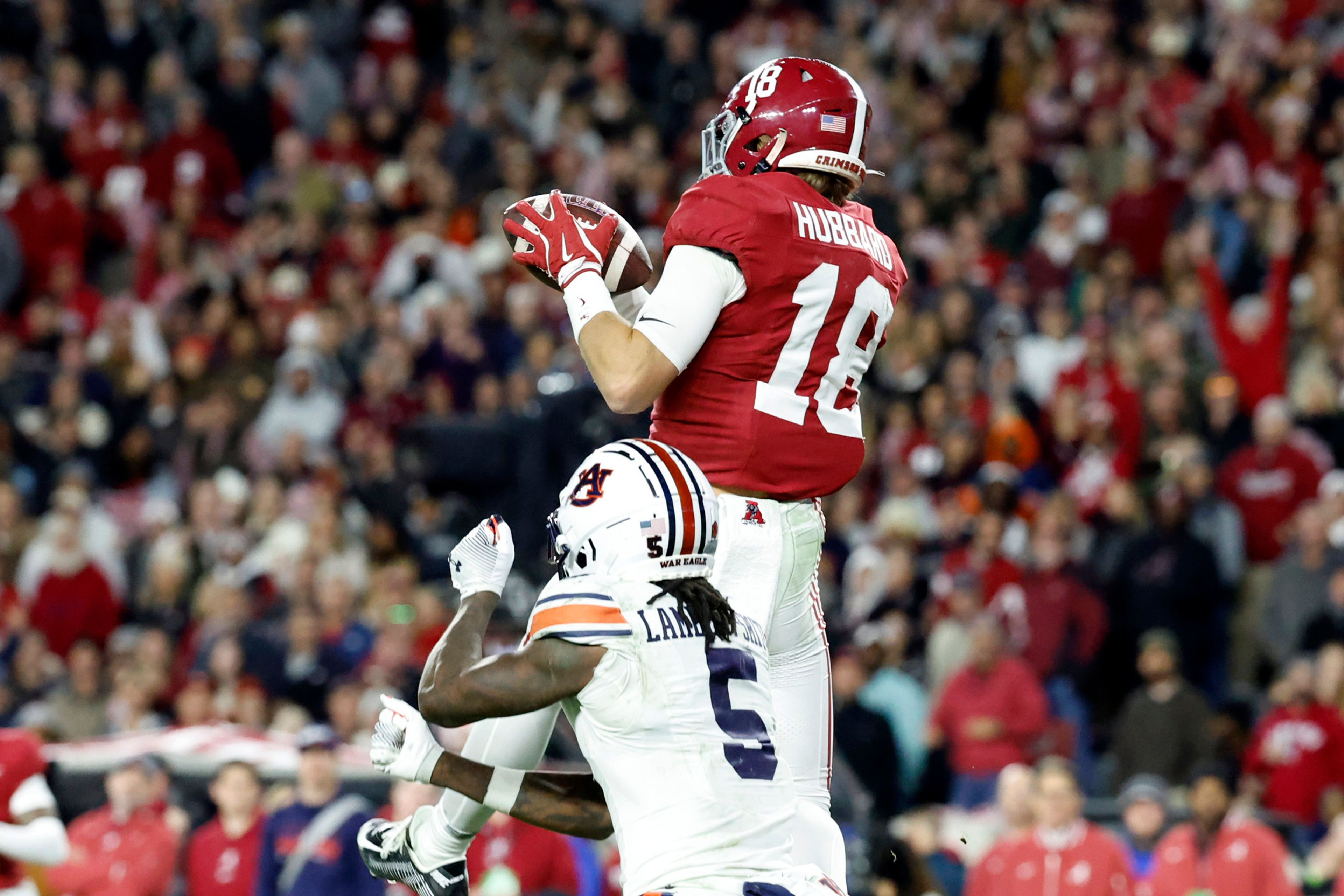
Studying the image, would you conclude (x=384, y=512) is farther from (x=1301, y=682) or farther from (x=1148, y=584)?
(x=1301, y=682)

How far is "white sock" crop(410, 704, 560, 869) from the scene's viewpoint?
5691 mm

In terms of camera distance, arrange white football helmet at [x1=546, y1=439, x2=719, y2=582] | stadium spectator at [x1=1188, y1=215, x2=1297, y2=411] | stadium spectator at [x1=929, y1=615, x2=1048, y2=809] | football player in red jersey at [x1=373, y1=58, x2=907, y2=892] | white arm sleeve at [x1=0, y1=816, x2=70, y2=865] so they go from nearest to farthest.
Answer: white football helmet at [x1=546, y1=439, x2=719, y2=582], football player in red jersey at [x1=373, y1=58, x2=907, y2=892], white arm sleeve at [x1=0, y1=816, x2=70, y2=865], stadium spectator at [x1=929, y1=615, x2=1048, y2=809], stadium spectator at [x1=1188, y1=215, x2=1297, y2=411]

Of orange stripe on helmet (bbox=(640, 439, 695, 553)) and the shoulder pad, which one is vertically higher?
orange stripe on helmet (bbox=(640, 439, 695, 553))

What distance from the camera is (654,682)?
5082 millimetres

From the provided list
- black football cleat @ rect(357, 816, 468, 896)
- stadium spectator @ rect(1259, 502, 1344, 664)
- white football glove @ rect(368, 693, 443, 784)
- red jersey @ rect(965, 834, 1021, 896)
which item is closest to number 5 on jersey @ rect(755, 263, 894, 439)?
white football glove @ rect(368, 693, 443, 784)

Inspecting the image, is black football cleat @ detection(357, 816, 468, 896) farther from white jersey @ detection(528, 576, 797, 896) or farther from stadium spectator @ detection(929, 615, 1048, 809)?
stadium spectator @ detection(929, 615, 1048, 809)

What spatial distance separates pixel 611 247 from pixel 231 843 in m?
6.37

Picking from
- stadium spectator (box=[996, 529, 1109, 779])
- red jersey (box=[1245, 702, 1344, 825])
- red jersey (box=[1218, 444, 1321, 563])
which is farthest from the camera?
red jersey (box=[1218, 444, 1321, 563])

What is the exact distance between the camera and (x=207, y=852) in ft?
37.0

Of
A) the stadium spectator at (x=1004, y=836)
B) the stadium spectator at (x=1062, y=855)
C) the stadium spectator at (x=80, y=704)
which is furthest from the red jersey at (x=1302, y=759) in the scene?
the stadium spectator at (x=80, y=704)

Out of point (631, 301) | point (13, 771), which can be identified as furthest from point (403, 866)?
point (13, 771)

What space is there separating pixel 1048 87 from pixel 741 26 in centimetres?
316

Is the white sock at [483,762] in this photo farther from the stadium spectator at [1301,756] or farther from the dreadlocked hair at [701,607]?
the stadium spectator at [1301,756]

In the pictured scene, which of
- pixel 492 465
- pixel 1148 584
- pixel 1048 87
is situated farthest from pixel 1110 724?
pixel 1048 87
